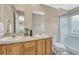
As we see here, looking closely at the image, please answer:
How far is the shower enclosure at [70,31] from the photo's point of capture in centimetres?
161

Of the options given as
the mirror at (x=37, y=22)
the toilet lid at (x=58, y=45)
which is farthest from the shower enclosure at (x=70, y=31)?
the mirror at (x=37, y=22)

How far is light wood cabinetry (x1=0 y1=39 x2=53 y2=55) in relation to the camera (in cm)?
155

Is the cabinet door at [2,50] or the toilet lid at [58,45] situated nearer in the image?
the cabinet door at [2,50]

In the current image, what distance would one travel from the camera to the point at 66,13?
163 centimetres

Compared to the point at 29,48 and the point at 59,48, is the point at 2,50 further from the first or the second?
the point at 59,48

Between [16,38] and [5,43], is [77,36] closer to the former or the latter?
[16,38]

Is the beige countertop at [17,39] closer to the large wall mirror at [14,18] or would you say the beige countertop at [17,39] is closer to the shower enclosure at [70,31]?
the large wall mirror at [14,18]

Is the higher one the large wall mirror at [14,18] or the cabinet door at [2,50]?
the large wall mirror at [14,18]

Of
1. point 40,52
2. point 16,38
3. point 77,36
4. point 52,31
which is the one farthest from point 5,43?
point 77,36

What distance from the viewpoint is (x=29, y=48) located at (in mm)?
1608

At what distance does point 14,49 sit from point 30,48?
0.20 meters

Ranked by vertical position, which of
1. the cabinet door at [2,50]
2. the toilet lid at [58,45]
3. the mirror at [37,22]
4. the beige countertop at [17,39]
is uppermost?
the mirror at [37,22]

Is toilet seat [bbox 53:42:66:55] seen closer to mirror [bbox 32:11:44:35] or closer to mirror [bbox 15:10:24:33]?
mirror [bbox 32:11:44:35]

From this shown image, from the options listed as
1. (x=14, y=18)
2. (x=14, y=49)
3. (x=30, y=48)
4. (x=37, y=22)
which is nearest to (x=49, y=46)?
(x=30, y=48)
